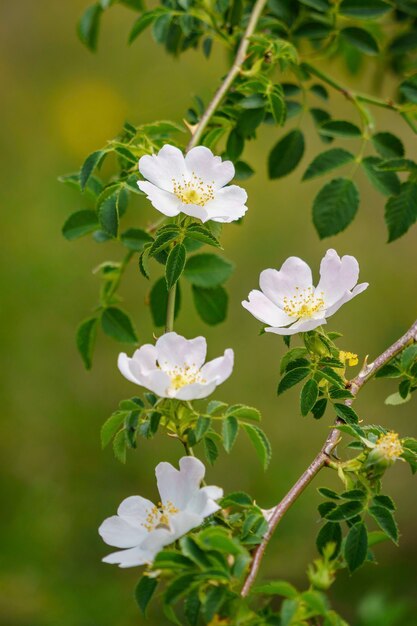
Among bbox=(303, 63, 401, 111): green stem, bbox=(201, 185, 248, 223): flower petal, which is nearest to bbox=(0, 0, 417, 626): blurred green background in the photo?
bbox=(303, 63, 401, 111): green stem

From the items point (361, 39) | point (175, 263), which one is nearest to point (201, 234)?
point (175, 263)

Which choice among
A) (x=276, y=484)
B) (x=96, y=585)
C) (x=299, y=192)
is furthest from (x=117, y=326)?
(x=299, y=192)

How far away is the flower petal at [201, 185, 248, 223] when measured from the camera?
879 mm

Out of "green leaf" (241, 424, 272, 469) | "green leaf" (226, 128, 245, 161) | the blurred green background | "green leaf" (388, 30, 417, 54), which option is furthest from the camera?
the blurred green background

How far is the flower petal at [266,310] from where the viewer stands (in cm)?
88

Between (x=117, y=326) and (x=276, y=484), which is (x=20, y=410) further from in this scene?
(x=117, y=326)

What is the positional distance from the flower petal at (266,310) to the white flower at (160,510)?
0.19m

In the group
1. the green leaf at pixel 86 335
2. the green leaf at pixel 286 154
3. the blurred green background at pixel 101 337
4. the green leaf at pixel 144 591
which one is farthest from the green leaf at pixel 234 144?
the blurred green background at pixel 101 337

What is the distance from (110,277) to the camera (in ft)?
3.84

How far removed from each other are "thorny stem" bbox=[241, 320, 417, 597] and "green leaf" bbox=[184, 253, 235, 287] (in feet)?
1.05

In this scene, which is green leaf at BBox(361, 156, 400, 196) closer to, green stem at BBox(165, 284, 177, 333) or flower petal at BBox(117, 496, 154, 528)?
green stem at BBox(165, 284, 177, 333)

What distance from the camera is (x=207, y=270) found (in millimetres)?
1160

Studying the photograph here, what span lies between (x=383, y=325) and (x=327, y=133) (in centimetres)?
133

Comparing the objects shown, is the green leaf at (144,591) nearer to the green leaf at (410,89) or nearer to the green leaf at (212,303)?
the green leaf at (212,303)
